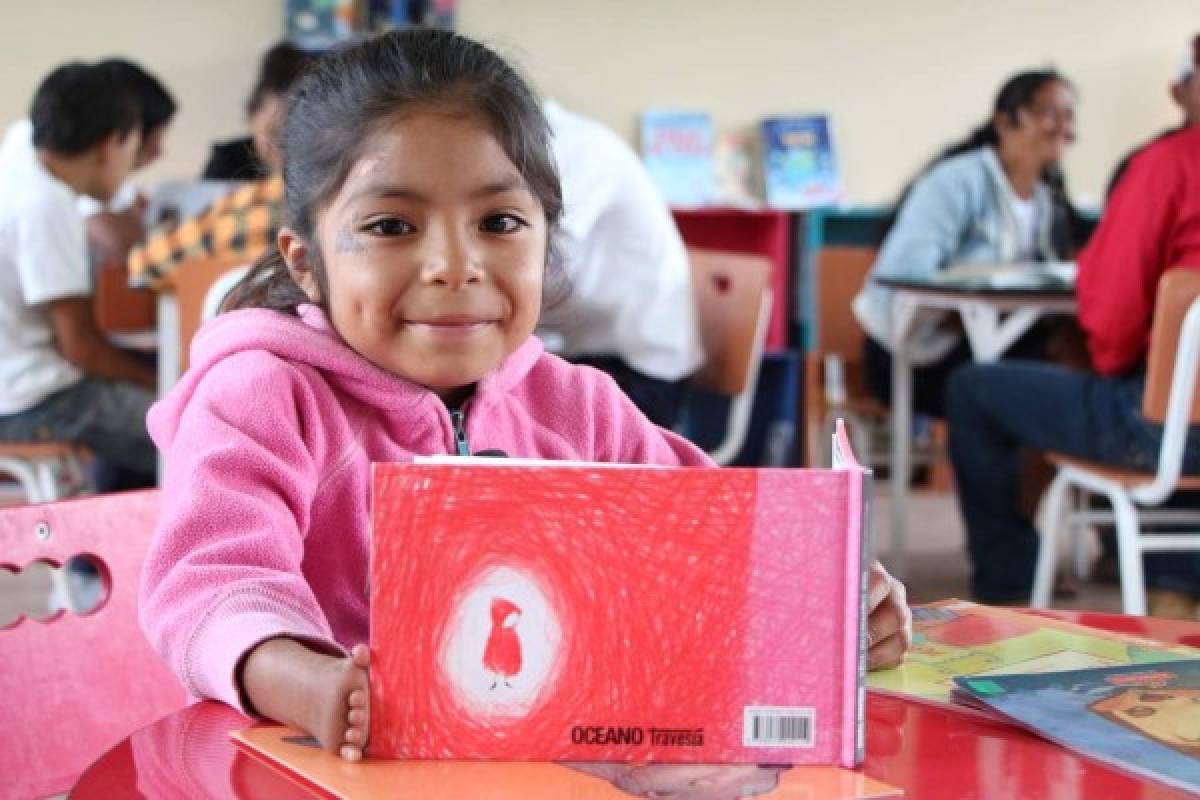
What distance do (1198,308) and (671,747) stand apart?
77.6 inches

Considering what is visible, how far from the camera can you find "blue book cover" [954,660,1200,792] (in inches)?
27.5

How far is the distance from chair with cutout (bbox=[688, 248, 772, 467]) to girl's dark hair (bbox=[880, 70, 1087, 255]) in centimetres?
127

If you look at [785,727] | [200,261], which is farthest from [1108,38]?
[785,727]

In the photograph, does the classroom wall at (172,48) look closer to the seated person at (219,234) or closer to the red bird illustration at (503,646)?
the seated person at (219,234)

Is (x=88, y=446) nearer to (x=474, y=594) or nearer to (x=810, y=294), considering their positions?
(x=474, y=594)

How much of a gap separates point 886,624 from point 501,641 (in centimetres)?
29

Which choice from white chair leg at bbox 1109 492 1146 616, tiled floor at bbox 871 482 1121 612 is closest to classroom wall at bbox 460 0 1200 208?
tiled floor at bbox 871 482 1121 612

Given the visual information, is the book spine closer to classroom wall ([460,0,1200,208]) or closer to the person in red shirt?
the person in red shirt

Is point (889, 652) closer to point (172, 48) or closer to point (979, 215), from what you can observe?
point (979, 215)

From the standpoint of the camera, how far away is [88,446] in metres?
3.11

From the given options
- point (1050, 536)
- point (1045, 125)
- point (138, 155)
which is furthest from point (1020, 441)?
point (138, 155)

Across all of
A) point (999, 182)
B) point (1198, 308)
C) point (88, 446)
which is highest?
point (999, 182)

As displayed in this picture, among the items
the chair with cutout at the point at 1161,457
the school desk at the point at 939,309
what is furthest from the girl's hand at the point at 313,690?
the school desk at the point at 939,309

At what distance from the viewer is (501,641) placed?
670 millimetres
